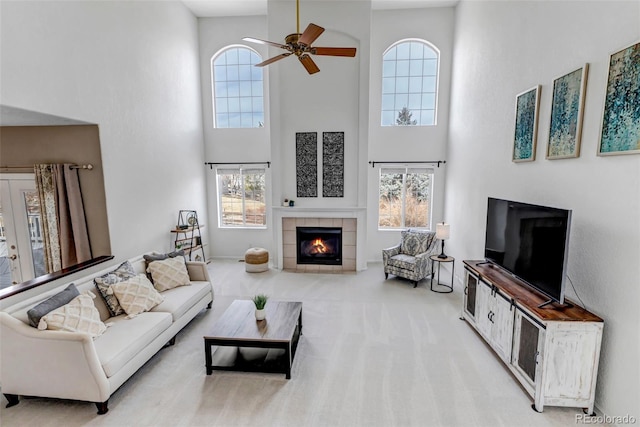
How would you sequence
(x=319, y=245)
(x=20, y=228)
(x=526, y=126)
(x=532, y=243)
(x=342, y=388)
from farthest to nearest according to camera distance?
(x=319, y=245), (x=20, y=228), (x=526, y=126), (x=532, y=243), (x=342, y=388)

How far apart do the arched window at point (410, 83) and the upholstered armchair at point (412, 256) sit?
247cm

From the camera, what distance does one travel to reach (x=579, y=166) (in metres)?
2.75

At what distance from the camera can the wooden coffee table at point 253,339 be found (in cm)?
301

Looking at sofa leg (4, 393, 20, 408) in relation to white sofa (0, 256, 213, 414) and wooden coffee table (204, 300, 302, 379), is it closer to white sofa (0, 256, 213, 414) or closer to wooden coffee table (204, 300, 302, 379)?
white sofa (0, 256, 213, 414)

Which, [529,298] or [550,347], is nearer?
[550,347]

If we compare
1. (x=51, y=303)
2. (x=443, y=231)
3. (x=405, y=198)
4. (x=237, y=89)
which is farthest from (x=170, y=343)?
(x=237, y=89)

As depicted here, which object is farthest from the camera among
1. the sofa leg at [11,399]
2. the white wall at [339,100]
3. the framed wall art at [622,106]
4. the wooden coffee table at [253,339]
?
the white wall at [339,100]

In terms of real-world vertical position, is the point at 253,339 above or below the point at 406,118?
below

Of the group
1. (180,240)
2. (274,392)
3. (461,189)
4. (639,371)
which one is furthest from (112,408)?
(461,189)

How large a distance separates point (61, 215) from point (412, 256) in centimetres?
530

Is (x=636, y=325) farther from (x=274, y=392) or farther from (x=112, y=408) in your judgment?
(x=112, y=408)

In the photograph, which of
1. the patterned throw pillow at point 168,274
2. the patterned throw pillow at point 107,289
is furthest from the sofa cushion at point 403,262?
the patterned throw pillow at point 107,289

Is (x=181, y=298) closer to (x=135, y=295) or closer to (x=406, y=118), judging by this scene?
(x=135, y=295)

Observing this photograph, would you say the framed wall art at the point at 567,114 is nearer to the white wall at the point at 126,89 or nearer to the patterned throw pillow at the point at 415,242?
the patterned throw pillow at the point at 415,242
